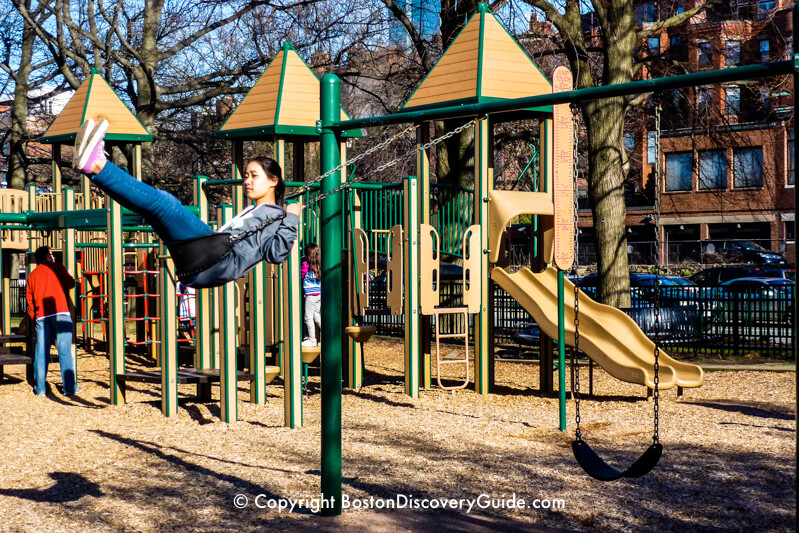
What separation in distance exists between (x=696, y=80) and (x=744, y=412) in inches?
231

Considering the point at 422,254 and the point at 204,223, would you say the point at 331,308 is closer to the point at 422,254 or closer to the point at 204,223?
the point at 204,223

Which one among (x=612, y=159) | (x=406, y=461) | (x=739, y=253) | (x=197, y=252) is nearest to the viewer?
(x=197, y=252)

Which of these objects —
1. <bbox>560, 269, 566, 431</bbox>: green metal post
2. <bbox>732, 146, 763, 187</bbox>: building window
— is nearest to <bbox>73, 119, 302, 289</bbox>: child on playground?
<bbox>560, 269, 566, 431</bbox>: green metal post

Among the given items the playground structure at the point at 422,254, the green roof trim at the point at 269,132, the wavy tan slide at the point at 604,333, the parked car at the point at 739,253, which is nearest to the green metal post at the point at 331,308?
the playground structure at the point at 422,254

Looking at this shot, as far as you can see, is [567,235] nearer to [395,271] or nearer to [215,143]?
[395,271]

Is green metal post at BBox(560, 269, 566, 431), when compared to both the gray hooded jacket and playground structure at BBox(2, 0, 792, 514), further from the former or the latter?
the gray hooded jacket

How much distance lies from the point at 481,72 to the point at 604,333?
3301 mm

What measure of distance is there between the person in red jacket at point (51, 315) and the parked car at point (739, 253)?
85.5 feet

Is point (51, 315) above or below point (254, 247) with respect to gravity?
below

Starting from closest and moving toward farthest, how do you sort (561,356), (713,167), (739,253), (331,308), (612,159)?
(331,308), (561,356), (612,159), (713,167), (739,253)

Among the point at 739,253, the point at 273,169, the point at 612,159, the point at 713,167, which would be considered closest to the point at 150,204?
the point at 273,169

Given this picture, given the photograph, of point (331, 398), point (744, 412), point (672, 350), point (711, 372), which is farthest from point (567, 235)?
point (672, 350)

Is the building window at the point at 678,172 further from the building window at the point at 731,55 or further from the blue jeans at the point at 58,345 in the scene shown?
the blue jeans at the point at 58,345

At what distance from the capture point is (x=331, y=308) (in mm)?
5520
